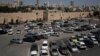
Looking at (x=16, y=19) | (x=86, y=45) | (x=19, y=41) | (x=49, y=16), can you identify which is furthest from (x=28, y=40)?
(x=49, y=16)

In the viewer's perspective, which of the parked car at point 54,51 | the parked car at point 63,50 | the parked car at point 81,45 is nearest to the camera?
the parked car at point 54,51

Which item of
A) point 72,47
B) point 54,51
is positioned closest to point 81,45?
point 72,47

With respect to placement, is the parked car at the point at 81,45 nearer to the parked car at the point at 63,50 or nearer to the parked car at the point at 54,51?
the parked car at the point at 63,50

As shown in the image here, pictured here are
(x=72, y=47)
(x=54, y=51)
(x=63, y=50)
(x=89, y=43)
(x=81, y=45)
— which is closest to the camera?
(x=54, y=51)

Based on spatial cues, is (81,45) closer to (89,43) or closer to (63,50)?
(89,43)

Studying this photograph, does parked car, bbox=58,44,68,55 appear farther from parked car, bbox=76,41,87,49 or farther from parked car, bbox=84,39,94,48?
parked car, bbox=84,39,94,48

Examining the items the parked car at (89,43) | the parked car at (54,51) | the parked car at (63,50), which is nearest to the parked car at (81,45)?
the parked car at (89,43)

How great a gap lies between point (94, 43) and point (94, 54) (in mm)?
2729

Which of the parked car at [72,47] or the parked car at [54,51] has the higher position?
the parked car at [54,51]

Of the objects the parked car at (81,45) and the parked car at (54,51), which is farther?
the parked car at (81,45)

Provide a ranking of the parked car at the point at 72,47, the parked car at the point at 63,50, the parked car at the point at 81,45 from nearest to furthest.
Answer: the parked car at the point at 63,50
the parked car at the point at 72,47
the parked car at the point at 81,45

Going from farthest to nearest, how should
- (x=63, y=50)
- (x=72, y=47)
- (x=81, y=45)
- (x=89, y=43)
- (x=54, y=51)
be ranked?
(x=89, y=43), (x=81, y=45), (x=72, y=47), (x=63, y=50), (x=54, y=51)

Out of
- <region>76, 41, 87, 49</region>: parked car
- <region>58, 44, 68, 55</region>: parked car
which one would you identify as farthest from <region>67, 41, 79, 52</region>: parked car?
<region>58, 44, 68, 55</region>: parked car

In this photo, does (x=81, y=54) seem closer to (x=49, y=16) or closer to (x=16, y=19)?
(x=16, y=19)
